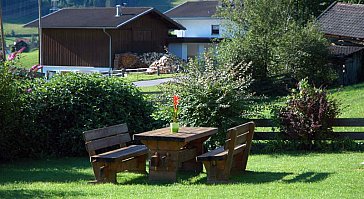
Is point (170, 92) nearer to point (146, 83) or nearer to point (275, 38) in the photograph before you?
point (275, 38)

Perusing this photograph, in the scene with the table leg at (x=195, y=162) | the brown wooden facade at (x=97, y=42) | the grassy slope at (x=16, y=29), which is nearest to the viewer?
the table leg at (x=195, y=162)

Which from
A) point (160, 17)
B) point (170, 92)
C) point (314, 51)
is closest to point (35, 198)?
point (170, 92)

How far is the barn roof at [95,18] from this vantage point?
2427 inches

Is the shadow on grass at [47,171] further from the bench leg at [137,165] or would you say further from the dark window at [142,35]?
the dark window at [142,35]

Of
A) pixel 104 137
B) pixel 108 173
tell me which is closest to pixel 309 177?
pixel 108 173

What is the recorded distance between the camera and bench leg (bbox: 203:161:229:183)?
12430 millimetres

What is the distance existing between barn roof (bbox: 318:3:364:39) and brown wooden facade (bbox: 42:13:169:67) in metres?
21.6

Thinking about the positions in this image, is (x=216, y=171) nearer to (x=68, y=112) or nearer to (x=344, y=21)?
(x=68, y=112)

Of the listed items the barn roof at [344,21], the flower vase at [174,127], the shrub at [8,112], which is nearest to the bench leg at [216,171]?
the flower vase at [174,127]

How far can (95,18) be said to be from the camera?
64375 millimetres

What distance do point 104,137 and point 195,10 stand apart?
2736 inches

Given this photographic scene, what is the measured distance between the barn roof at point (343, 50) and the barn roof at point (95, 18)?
23.9 metres

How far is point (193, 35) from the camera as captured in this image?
261ft

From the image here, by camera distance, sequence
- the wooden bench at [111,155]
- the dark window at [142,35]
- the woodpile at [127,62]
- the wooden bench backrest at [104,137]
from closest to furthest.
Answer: the wooden bench at [111,155] < the wooden bench backrest at [104,137] < the woodpile at [127,62] < the dark window at [142,35]
